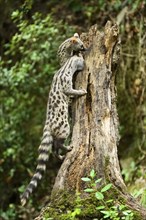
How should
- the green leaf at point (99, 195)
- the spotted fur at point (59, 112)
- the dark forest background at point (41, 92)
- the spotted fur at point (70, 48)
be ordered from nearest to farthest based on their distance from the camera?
the green leaf at point (99, 195) < the spotted fur at point (59, 112) < the spotted fur at point (70, 48) < the dark forest background at point (41, 92)

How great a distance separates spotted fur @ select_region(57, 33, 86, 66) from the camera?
7.08 metres

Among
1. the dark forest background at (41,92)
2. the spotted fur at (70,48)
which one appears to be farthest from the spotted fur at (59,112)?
the dark forest background at (41,92)

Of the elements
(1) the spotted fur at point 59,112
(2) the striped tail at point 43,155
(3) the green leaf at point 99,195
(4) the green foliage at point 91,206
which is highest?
(1) the spotted fur at point 59,112

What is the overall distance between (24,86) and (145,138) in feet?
7.30

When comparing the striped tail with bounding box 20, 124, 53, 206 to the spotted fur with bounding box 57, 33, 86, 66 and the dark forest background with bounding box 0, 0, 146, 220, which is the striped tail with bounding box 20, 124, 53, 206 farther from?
the dark forest background with bounding box 0, 0, 146, 220

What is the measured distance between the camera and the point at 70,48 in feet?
24.2

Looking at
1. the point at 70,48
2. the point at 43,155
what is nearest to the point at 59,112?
the point at 43,155

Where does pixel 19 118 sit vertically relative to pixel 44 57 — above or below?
below

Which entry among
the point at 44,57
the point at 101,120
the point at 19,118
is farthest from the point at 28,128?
the point at 101,120

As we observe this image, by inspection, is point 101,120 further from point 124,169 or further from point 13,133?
point 13,133

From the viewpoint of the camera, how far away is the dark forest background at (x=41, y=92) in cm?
1030

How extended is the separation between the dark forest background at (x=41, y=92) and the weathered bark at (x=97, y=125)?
10.7ft

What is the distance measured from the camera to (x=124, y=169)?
9781 mm

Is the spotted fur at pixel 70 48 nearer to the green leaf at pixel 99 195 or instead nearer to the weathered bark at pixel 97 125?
the weathered bark at pixel 97 125
